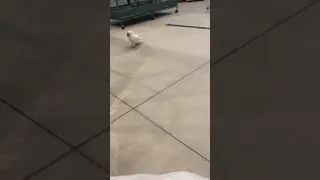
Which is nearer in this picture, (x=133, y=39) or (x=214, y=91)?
(x=214, y=91)

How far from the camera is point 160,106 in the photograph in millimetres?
2086

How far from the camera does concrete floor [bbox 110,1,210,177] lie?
1.52 m

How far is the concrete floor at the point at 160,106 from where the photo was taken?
1525 millimetres

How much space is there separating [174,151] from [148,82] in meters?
0.95

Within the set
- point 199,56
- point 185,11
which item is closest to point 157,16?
point 185,11

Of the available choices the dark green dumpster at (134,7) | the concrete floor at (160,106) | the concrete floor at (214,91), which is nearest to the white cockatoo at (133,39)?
the concrete floor at (160,106)

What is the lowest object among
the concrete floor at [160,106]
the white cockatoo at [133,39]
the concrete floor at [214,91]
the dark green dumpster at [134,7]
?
the concrete floor at [160,106]

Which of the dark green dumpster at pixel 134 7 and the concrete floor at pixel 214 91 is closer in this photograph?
the concrete floor at pixel 214 91

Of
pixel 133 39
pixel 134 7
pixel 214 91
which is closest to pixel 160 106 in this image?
pixel 214 91

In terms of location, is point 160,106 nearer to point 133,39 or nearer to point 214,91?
point 214,91

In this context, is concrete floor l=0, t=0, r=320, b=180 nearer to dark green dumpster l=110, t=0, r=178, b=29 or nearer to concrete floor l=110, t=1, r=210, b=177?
concrete floor l=110, t=1, r=210, b=177

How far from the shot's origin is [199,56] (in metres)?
3.04

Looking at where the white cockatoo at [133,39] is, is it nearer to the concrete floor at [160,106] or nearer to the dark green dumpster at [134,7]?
the concrete floor at [160,106]

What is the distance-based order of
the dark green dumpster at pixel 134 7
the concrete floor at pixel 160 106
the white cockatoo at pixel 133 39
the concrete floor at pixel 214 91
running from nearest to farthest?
1. the concrete floor at pixel 214 91
2. the concrete floor at pixel 160 106
3. the white cockatoo at pixel 133 39
4. the dark green dumpster at pixel 134 7
